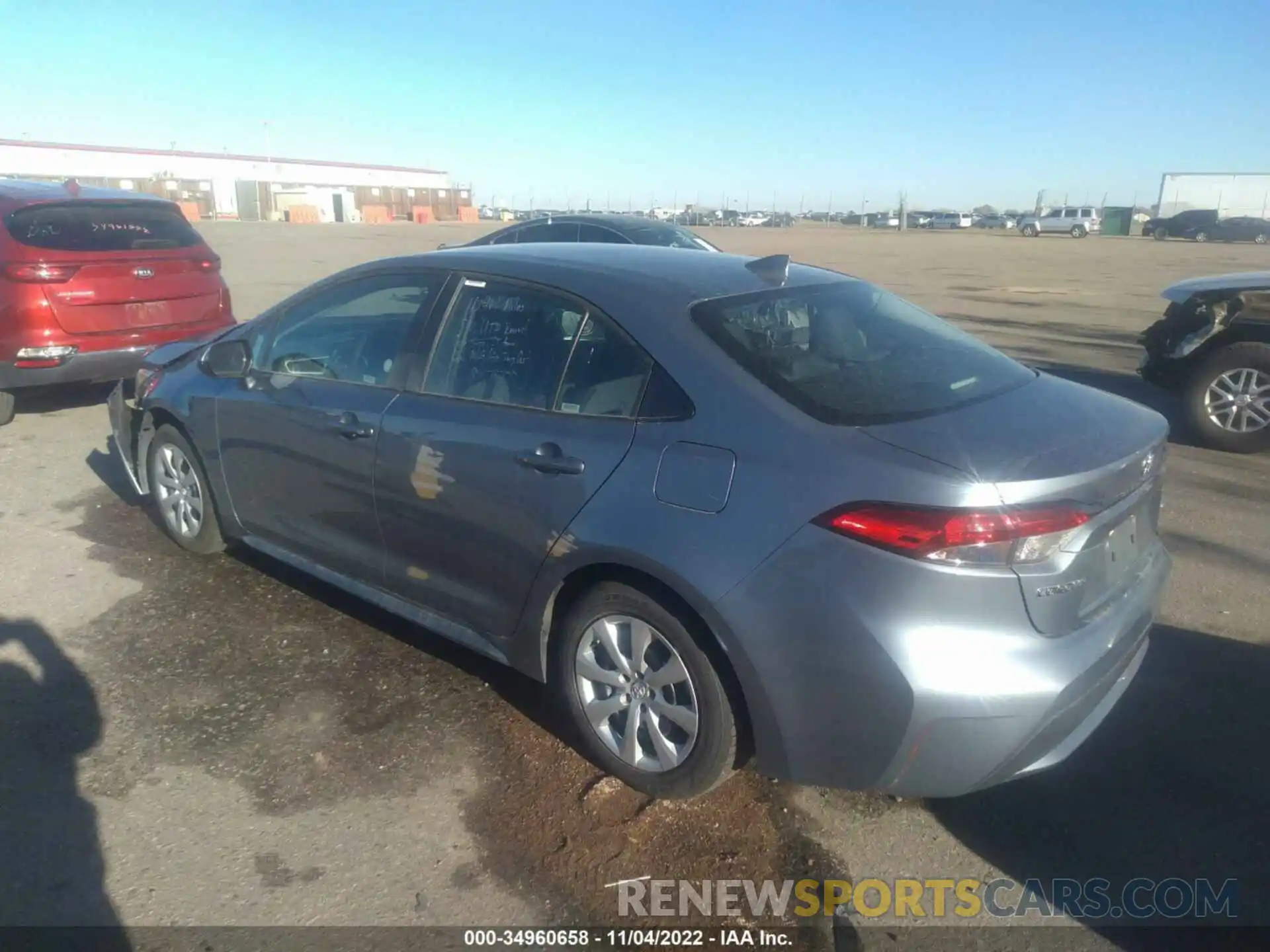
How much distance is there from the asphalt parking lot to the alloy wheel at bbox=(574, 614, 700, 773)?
20 centimetres

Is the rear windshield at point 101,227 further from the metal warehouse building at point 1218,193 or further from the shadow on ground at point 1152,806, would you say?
the metal warehouse building at point 1218,193

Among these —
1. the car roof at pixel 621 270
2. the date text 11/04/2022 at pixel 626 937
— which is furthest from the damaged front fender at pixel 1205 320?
the date text 11/04/2022 at pixel 626 937

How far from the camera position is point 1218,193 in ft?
224

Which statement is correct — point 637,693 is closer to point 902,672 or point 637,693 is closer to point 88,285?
point 902,672

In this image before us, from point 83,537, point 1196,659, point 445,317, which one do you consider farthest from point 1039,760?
point 83,537

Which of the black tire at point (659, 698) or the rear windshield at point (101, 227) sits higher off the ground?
the rear windshield at point (101, 227)

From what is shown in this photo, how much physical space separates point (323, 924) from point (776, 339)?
2.13 meters

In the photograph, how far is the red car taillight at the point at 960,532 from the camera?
2445 mm

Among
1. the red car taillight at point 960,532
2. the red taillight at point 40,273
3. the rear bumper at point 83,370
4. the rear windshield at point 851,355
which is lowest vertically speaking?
the rear bumper at point 83,370

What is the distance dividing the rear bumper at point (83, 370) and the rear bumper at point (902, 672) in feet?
19.1

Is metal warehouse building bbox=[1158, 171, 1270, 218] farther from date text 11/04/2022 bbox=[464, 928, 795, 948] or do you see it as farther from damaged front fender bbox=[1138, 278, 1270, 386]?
date text 11/04/2022 bbox=[464, 928, 795, 948]

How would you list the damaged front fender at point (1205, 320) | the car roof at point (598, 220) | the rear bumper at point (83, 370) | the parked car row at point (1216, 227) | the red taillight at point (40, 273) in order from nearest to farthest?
1. the red taillight at point (40, 273)
2. the rear bumper at point (83, 370)
3. the damaged front fender at point (1205, 320)
4. the car roof at point (598, 220)
5. the parked car row at point (1216, 227)

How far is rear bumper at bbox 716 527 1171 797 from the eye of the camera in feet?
8.13

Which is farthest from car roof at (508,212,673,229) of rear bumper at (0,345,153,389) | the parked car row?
the parked car row
